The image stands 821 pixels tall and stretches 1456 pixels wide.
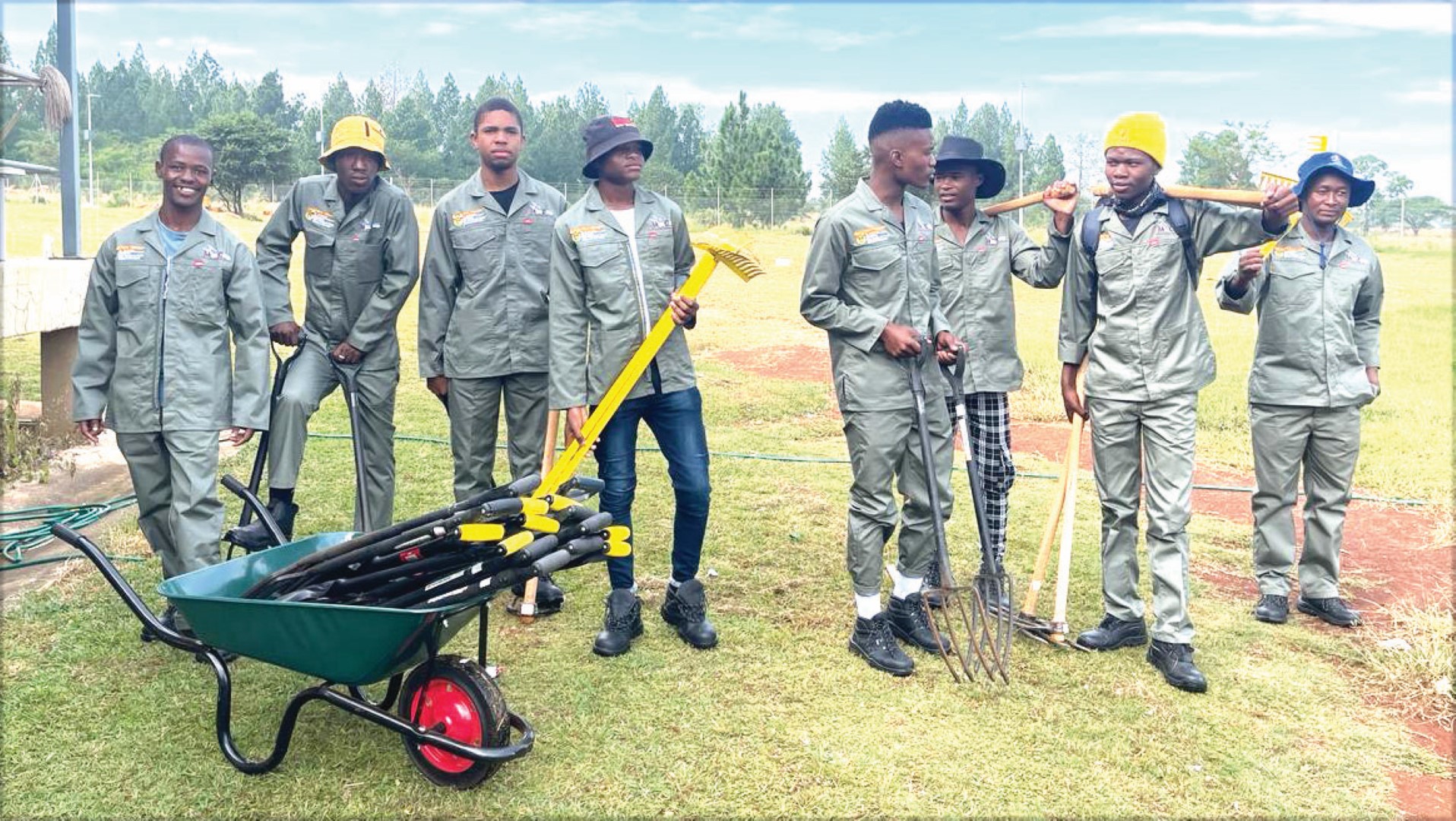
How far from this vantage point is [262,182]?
44.2m

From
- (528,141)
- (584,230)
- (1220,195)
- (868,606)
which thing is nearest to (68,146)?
(584,230)

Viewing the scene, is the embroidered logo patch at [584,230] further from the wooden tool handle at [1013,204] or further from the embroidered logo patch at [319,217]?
the wooden tool handle at [1013,204]

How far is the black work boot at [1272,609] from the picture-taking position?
16.1ft

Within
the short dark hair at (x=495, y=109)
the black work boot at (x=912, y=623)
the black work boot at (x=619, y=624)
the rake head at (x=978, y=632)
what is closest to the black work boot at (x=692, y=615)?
the black work boot at (x=619, y=624)

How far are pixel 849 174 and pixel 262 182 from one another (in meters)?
23.6

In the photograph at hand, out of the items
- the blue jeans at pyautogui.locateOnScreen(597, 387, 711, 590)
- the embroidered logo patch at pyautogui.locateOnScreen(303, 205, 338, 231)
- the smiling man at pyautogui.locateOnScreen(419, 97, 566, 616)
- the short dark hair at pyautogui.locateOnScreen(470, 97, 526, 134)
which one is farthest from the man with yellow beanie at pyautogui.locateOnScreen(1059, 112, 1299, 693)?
the embroidered logo patch at pyautogui.locateOnScreen(303, 205, 338, 231)

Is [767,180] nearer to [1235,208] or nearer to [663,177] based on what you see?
[663,177]

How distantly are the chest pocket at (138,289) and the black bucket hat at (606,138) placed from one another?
1.64 meters

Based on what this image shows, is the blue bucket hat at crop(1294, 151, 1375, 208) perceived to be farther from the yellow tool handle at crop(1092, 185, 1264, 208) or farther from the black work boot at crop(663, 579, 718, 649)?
the black work boot at crop(663, 579, 718, 649)

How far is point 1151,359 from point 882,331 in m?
1.05

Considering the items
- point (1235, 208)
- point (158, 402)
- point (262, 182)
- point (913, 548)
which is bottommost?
point (913, 548)

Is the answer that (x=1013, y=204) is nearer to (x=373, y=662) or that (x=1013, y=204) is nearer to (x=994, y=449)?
(x=994, y=449)

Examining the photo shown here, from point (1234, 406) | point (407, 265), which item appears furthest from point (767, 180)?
point (407, 265)

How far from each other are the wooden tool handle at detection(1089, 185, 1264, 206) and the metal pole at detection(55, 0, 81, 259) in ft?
23.4
